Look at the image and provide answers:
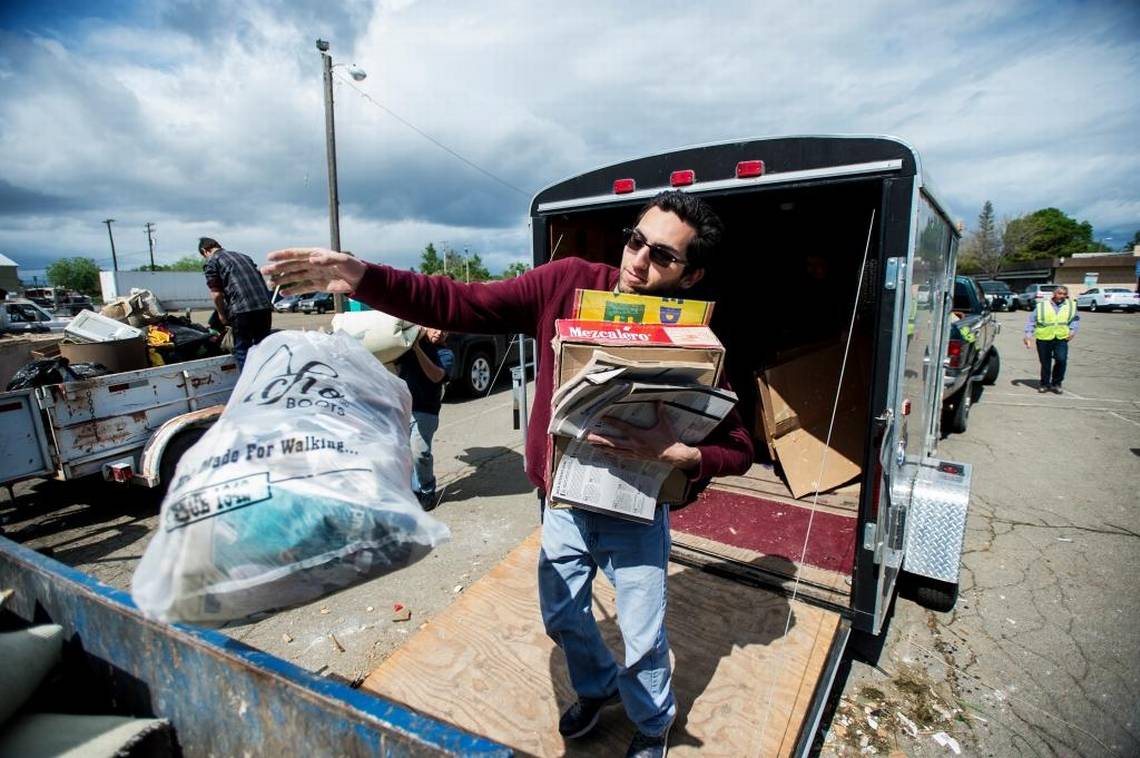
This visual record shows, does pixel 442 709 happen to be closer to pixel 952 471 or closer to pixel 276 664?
pixel 276 664

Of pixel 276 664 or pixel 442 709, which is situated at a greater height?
pixel 276 664

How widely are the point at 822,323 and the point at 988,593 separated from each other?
2.55 meters

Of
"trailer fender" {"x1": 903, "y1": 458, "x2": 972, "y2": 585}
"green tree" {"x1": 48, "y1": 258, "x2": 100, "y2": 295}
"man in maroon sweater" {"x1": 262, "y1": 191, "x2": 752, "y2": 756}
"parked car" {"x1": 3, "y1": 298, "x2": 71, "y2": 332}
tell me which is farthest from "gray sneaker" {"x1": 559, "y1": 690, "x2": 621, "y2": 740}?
"green tree" {"x1": 48, "y1": 258, "x2": 100, "y2": 295}

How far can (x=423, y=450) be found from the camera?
15.3 ft

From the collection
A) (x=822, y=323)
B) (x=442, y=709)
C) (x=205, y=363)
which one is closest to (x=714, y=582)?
(x=442, y=709)

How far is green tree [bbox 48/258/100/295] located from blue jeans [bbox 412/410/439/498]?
87.0 metres

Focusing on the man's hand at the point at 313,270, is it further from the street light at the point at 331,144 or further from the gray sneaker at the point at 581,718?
the street light at the point at 331,144

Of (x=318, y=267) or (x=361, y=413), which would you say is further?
(x=318, y=267)

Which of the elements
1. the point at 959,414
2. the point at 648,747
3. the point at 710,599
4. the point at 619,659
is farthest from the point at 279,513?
the point at 959,414

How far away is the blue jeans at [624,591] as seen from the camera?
1.84 m

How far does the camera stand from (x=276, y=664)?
1275mm

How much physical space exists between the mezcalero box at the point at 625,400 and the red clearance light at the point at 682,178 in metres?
1.33

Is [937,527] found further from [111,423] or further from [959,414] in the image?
[111,423]

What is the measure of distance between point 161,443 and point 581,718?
13.3ft
